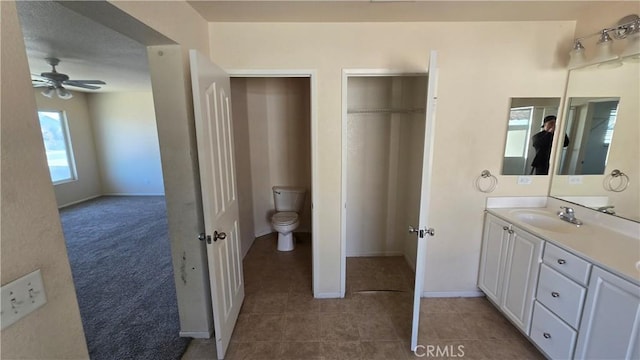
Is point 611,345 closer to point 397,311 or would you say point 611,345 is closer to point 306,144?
point 397,311

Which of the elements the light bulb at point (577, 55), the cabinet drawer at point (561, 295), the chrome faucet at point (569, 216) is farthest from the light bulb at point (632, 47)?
the cabinet drawer at point (561, 295)

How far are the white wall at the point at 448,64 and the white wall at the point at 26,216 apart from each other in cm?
145

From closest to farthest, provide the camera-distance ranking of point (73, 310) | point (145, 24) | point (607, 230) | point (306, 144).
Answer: point (73, 310) → point (145, 24) → point (607, 230) → point (306, 144)

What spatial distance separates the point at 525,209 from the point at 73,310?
112 inches

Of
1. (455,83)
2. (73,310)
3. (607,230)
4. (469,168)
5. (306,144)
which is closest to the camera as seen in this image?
(73,310)

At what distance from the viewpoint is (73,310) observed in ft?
2.88

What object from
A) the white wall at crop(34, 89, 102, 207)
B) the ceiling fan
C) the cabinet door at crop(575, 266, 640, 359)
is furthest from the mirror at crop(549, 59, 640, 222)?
the white wall at crop(34, 89, 102, 207)

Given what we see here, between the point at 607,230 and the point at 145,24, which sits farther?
the point at 607,230

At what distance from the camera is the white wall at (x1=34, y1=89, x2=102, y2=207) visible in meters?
5.16

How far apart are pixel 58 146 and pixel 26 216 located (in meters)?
6.24

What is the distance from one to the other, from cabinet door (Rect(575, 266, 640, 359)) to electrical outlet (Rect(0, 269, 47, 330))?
2320 mm

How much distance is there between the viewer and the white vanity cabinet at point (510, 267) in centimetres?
178

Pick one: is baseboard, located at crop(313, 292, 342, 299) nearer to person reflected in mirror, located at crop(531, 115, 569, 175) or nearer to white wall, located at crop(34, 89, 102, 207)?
person reflected in mirror, located at crop(531, 115, 569, 175)

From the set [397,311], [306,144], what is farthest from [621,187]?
[306,144]
